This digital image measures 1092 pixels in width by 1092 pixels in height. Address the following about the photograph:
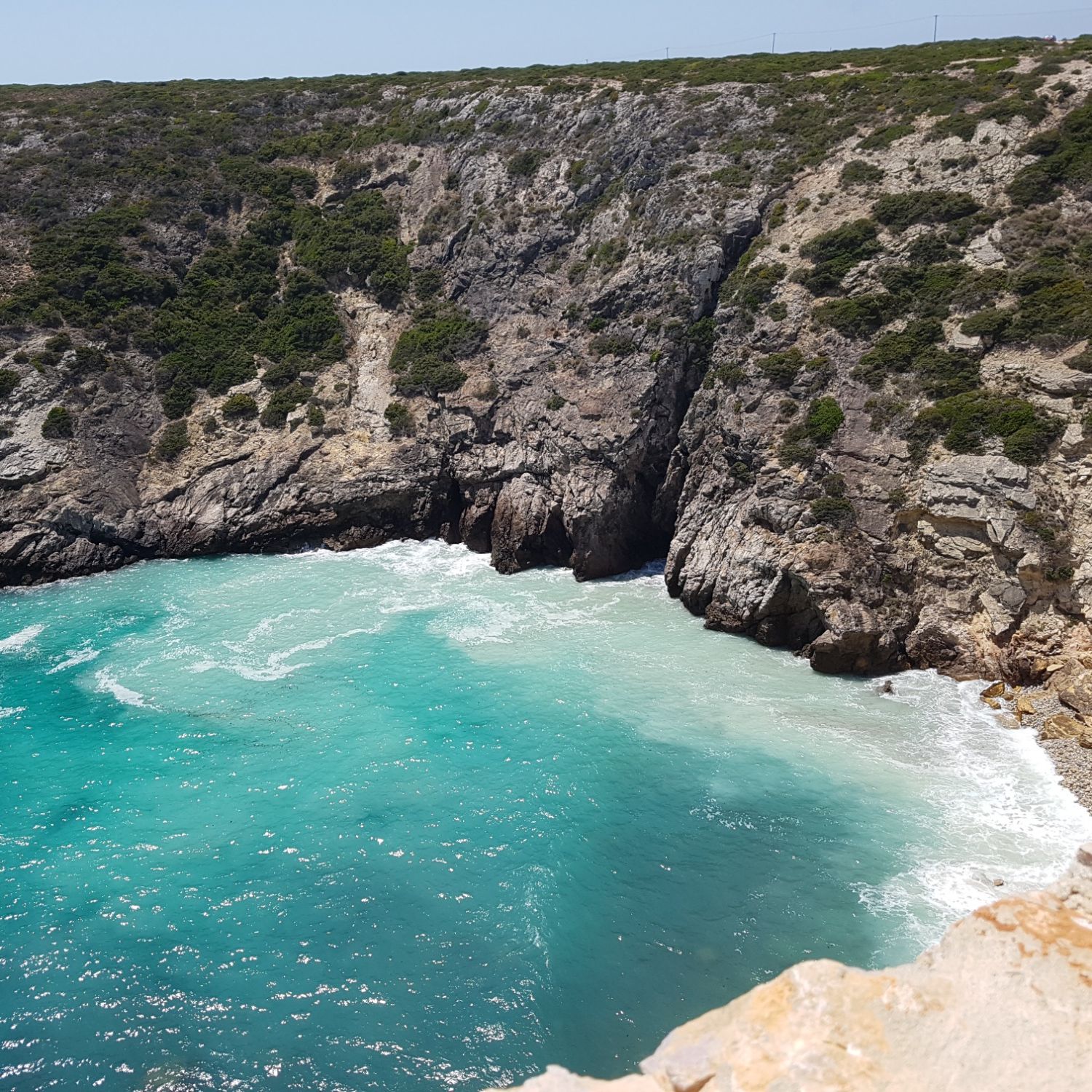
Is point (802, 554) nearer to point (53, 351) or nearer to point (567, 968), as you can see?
point (567, 968)

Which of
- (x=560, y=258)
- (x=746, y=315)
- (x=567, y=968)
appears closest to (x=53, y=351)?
(x=560, y=258)

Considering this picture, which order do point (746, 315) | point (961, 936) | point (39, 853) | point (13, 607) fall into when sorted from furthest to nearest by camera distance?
1. point (746, 315)
2. point (13, 607)
3. point (39, 853)
4. point (961, 936)

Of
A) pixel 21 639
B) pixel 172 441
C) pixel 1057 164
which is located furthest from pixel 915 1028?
pixel 172 441

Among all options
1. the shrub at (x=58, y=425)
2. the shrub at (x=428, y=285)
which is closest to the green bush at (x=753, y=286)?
the shrub at (x=428, y=285)

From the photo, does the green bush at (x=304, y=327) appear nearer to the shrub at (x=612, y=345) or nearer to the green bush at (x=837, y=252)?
the shrub at (x=612, y=345)

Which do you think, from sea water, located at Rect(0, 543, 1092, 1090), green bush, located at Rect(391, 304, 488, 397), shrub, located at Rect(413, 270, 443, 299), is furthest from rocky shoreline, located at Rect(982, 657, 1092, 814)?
shrub, located at Rect(413, 270, 443, 299)

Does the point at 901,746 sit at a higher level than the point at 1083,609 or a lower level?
lower

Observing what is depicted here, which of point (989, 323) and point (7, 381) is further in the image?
point (7, 381)

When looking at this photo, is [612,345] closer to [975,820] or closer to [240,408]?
[240,408]
